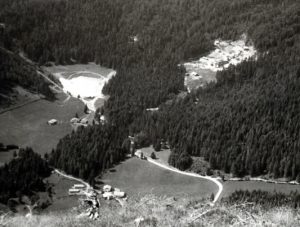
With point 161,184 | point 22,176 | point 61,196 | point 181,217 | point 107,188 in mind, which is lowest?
point 61,196

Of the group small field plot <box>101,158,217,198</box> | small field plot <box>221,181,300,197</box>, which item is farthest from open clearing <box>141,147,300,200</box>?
small field plot <box>101,158,217,198</box>

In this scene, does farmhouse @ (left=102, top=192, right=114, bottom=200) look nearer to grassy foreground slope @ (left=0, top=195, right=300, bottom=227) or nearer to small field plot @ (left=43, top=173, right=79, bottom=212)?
small field plot @ (left=43, top=173, right=79, bottom=212)

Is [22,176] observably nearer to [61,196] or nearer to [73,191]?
[61,196]

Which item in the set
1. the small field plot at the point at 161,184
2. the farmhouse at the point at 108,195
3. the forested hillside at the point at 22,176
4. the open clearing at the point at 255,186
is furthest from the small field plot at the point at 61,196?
the open clearing at the point at 255,186

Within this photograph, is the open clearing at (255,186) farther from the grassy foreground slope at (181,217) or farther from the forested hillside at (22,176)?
the grassy foreground slope at (181,217)

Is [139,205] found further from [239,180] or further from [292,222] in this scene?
[239,180]

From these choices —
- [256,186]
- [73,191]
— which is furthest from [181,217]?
[256,186]

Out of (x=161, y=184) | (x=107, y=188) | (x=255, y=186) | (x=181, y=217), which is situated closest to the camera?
(x=181, y=217)
